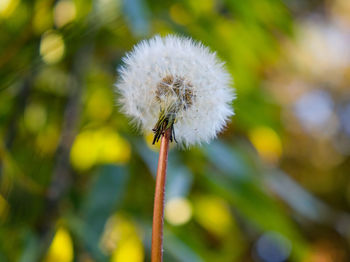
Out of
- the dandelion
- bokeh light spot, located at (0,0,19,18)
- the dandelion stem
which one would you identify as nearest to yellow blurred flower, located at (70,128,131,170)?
bokeh light spot, located at (0,0,19,18)

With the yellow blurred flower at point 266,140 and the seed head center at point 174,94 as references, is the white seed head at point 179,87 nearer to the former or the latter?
the seed head center at point 174,94

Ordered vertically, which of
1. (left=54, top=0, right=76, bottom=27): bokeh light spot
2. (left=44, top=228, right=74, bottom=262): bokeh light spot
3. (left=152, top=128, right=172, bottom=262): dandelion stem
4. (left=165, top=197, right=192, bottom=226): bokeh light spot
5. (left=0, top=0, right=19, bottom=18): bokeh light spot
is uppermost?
(left=54, top=0, right=76, bottom=27): bokeh light spot

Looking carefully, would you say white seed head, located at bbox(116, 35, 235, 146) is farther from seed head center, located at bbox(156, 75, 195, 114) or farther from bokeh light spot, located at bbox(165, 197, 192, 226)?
bokeh light spot, located at bbox(165, 197, 192, 226)

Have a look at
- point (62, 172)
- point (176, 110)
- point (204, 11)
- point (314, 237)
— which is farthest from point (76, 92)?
point (314, 237)

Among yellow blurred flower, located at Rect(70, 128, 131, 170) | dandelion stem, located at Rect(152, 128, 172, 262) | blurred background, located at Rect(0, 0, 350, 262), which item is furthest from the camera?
yellow blurred flower, located at Rect(70, 128, 131, 170)

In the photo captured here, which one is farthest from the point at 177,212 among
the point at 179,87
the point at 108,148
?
the point at 179,87

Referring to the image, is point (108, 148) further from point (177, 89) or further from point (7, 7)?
point (177, 89)
